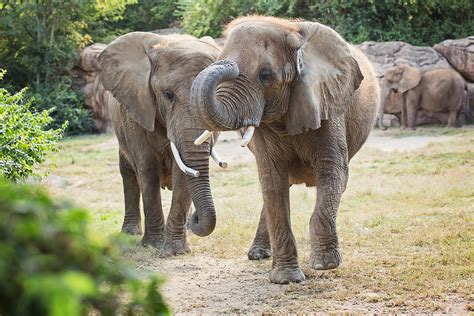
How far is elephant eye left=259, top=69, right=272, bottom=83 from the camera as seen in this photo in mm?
5840

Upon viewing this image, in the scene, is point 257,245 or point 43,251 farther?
point 257,245

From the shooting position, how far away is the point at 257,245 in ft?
25.1

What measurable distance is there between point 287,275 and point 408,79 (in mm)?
14209

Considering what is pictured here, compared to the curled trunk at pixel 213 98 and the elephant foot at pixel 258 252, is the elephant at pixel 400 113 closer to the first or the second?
the elephant foot at pixel 258 252

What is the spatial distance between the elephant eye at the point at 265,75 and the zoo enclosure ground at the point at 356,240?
1.47 m

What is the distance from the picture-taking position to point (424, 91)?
20281 mm

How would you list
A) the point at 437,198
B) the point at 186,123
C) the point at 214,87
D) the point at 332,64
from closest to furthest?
1. the point at 214,87
2. the point at 332,64
3. the point at 186,123
4. the point at 437,198

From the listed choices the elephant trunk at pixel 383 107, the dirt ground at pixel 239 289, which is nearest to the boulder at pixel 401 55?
the elephant trunk at pixel 383 107

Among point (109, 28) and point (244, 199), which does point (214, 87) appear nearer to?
point (244, 199)

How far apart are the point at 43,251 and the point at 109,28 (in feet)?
91.7

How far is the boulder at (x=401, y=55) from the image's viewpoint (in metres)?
21.4

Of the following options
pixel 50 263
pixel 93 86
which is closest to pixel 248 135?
pixel 50 263

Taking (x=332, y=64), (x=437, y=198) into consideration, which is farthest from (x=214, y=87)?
(x=437, y=198)

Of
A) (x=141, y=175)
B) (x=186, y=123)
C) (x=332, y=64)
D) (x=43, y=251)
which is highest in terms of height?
(x=43, y=251)
